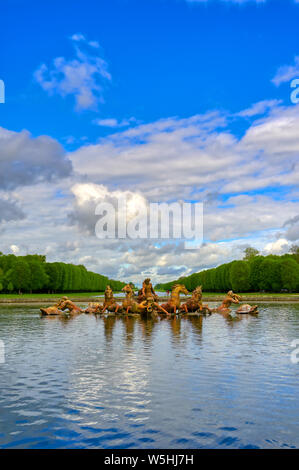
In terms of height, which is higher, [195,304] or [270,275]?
[270,275]

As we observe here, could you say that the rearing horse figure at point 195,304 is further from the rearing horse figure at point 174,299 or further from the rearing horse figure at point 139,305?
the rearing horse figure at point 139,305

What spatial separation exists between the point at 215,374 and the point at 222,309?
31.6 metres

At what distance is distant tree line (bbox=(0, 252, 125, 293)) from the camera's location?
105500mm

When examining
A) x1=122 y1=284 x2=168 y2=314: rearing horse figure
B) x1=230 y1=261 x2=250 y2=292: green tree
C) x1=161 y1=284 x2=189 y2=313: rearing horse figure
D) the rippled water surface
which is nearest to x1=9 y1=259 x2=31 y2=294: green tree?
x1=230 y1=261 x2=250 y2=292: green tree

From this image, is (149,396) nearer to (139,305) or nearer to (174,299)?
(139,305)

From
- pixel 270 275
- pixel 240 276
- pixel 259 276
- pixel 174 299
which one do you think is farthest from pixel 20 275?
pixel 174 299

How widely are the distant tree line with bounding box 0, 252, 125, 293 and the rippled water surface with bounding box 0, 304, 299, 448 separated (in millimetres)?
89868

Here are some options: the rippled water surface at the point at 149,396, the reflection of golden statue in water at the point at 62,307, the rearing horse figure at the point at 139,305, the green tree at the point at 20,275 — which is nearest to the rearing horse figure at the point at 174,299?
the rearing horse figure at the point at 139,305

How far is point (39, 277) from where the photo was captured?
10762cm

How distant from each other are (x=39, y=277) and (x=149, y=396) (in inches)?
3967

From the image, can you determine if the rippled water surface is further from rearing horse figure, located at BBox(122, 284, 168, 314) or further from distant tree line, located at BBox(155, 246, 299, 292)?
distant tree line, located at BBox(155, 246, 299, 292)

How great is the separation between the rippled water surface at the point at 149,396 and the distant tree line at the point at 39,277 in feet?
295

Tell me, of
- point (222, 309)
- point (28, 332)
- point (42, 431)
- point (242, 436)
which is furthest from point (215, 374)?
point (222, 309)

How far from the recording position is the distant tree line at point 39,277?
106m
